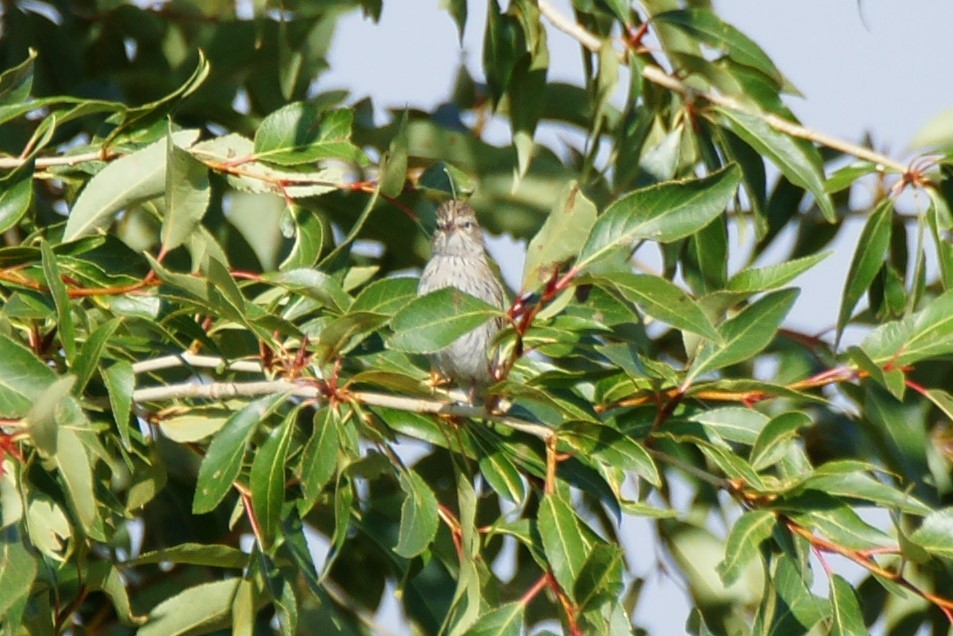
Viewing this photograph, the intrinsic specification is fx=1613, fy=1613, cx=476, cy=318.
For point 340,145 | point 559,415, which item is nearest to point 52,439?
point 559,415

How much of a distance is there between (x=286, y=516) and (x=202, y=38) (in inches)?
65.2

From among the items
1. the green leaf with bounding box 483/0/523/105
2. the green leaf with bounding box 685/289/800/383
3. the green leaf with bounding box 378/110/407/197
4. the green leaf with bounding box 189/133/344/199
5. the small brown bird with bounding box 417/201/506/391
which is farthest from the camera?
the small brown bird with bounding box 417/201/506/391

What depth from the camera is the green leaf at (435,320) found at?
2289 mm

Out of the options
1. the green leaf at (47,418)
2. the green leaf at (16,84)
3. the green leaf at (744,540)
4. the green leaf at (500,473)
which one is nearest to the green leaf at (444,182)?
the green leaf at (500,473)

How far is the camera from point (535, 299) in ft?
7.63

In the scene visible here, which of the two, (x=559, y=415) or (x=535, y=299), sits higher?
(x=535, y=299)

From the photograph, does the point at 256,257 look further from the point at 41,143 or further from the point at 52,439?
the point at 52,439

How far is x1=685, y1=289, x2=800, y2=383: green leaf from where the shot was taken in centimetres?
255

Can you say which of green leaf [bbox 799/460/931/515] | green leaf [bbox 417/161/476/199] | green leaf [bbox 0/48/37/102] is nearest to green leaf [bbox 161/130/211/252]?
green leaf [bbox 0/48/37/102]

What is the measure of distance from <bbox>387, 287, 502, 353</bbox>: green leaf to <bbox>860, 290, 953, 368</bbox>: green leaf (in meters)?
0.74

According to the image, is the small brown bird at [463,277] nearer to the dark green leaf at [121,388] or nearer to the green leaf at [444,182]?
the green leaf at [444,182]

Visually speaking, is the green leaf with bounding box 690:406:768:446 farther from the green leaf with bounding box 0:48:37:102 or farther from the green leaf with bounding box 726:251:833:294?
the green leaf with bounding box 0:48:37:102

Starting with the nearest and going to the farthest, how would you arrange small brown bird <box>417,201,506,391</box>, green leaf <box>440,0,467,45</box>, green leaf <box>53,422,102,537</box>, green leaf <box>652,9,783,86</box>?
green leaf <box>53,422,102,537</box>, green leaf <box>440,0,467,45</box>, green leaf <box>652,9,783,86</box>, small brown bird <box>417,201,506,391</box>

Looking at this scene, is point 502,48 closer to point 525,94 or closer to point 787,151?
point 525,94
